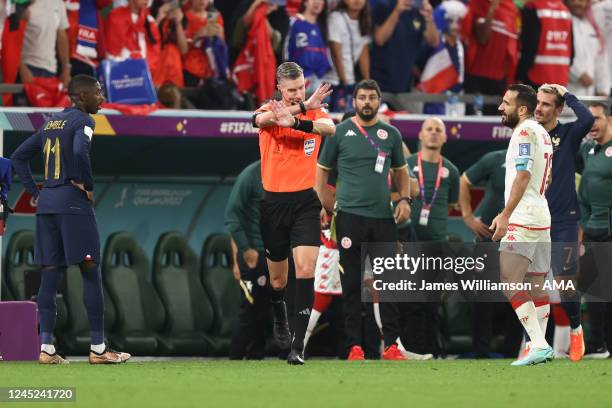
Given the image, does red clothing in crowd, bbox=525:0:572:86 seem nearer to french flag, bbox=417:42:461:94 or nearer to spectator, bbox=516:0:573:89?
spectator, bbox=516:0:573:89

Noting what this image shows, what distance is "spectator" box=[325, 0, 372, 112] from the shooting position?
49.3 ft

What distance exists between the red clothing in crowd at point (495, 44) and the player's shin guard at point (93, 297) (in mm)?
7216

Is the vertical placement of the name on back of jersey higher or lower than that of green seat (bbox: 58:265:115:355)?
higher

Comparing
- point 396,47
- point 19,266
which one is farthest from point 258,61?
point 19,266

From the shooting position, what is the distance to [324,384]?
8.16 m

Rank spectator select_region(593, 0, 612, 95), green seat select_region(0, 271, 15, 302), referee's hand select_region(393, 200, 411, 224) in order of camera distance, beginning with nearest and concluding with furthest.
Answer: referee's hand select_region(393, 200, 411, 224)
green seat select_region(0, 271, 15, 302)
spectator select_region(593, 0, 612, 95)

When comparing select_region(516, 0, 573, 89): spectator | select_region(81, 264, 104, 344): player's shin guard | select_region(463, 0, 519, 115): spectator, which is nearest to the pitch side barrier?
select_region(463, 0, 519, 115): spectator

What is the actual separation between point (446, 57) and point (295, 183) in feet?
20.4

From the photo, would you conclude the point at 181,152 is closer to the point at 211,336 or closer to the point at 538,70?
the point at 211,336

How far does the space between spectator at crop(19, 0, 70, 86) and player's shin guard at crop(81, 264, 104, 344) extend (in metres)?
3.91

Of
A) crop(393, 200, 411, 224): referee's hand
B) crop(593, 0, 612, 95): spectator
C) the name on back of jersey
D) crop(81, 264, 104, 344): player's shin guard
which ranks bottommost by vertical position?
crop(81, 264, 104, 344): player's shin guard

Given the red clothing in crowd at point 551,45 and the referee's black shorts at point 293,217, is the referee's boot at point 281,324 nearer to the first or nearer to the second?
the referee's black shorts at point 293,217

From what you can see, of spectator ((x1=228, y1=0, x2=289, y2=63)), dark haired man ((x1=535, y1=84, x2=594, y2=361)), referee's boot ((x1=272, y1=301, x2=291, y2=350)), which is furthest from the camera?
spectator ((x1=228, y1=0, x2=289, y2=63))

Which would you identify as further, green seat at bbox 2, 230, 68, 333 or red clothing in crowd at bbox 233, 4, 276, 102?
red clothing in crowd at bbox 233, 4, 276, 102
